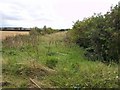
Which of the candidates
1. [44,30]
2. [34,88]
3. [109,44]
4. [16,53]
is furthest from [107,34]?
[44,30]

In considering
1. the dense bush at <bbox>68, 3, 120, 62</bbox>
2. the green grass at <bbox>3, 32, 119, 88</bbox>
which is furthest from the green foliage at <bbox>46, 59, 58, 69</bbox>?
the dense bush at <bbox>68, 3, 120, 62</bbox>

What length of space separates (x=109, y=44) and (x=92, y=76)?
4.62 meters

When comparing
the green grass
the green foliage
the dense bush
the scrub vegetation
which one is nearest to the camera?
the green grass

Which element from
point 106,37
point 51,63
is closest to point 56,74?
point 51,63

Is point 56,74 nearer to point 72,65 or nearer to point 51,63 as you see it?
point 51,63

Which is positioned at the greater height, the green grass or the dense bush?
the dense bush

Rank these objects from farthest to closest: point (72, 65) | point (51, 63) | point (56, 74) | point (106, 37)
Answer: point (106, 37) → point (72, 65) → point (51, 63) → point (56, 74)

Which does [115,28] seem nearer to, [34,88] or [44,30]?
[34,88]

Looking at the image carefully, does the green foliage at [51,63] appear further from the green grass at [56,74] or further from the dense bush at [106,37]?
the dense bush at [106,37]

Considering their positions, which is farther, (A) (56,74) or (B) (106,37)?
(B) (106,37)

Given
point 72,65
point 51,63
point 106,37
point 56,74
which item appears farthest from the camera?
point 106,37

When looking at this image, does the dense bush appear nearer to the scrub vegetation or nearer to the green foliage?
the scrub vegetation

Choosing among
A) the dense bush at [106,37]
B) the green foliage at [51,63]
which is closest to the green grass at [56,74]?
the green foliage at [51,63]

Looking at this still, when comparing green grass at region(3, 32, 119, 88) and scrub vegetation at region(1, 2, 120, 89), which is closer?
green grass at region(3, 32, 119, 88)
